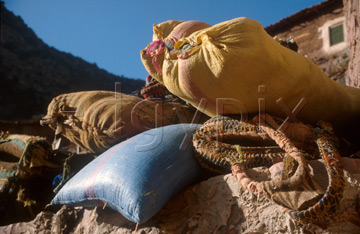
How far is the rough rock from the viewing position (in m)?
0.72

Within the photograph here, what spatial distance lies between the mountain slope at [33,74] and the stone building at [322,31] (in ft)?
14.3

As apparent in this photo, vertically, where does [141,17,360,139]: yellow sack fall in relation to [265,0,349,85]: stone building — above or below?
below

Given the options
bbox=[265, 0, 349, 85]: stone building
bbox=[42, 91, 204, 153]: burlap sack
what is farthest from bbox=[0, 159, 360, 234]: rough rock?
bbox=[265, 0, 349, 85]: stone building

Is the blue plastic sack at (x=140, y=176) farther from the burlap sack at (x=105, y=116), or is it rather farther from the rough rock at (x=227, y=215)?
the burlap sack at (x=105, y=116)

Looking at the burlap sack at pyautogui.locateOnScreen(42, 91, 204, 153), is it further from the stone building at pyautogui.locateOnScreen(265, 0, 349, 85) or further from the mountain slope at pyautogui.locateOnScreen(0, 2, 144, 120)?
the mountain slope at pyautogui.locateOnScreen(0, 2, 144, 120)

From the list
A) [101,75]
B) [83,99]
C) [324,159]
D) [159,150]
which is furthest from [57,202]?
[101,75]

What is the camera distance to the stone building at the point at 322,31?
6504mm

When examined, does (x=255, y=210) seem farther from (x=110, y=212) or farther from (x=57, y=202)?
(x=57, y=202)

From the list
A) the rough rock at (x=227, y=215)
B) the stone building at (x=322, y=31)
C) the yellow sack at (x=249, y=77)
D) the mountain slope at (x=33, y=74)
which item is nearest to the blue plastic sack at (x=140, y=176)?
the rough rock at (x=227, y=215)

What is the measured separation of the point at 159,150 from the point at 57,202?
1.81 ft

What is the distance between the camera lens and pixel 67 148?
227 cm

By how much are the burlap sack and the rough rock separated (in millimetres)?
411

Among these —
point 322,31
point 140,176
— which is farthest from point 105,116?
point 322,31

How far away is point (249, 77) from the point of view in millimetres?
939
